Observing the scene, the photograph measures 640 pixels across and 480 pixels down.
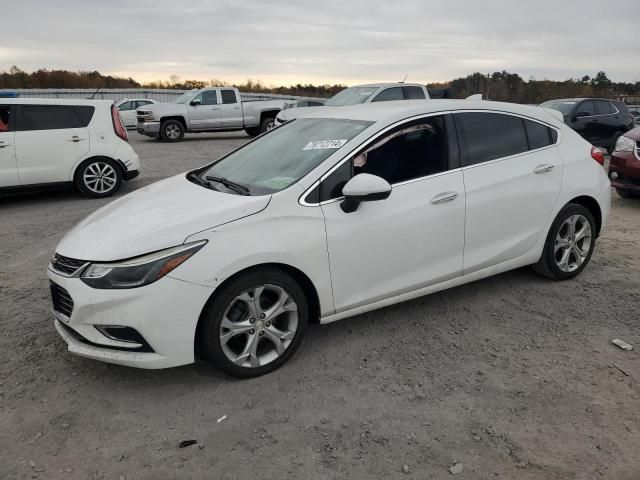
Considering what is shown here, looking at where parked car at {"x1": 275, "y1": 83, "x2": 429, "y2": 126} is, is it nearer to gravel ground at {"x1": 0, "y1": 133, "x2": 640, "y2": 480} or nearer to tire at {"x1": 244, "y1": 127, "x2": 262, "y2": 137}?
tire at {"x1": 244, "y1": 127, "x2": 262, "y2": 137}

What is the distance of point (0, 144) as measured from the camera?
7988mm

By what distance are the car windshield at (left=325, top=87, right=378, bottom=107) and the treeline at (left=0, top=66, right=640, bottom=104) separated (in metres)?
15.7

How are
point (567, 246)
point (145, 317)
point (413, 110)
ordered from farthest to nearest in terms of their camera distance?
point (567, 246)
point (413, 110)
point (145, 317)

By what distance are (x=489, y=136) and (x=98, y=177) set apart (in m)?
6.79

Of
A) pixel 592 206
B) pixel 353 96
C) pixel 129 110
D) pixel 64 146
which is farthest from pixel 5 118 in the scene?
pixel 129 110

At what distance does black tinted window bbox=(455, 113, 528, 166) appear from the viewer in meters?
3.98

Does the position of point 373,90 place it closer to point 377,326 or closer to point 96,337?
point 377,326

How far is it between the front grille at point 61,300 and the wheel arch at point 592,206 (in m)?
3.87

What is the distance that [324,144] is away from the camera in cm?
368

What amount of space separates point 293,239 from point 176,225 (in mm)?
674

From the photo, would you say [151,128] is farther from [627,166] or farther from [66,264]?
[66,264]

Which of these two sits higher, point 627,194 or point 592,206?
point 592,206

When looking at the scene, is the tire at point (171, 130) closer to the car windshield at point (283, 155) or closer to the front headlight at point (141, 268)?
the car windshield at point (283, 155)

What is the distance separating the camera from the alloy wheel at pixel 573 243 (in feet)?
14.9
